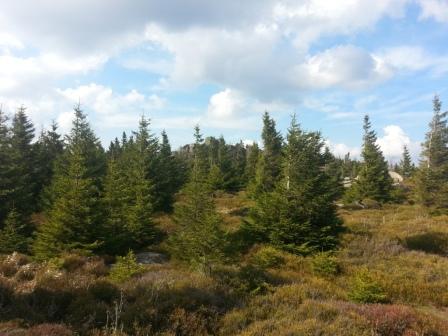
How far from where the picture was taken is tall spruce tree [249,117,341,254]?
742 inches

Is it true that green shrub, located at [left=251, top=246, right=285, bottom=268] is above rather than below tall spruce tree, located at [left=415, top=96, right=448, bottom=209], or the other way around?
below

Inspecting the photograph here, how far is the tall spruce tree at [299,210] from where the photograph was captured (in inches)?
742

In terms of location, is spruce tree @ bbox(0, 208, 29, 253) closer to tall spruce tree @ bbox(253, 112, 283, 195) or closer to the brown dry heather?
the brown dry heather

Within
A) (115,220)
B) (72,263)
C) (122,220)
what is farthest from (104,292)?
(122,220)

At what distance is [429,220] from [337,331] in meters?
24.2

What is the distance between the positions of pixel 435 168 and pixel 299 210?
2900 cm

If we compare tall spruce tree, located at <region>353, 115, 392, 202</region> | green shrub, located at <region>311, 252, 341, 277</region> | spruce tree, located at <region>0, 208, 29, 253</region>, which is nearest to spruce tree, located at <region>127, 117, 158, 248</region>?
spruce tree, located at <region>0, 208, 29, 253</region>

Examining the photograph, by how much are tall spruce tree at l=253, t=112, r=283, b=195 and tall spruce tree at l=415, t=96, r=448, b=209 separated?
1505 centimetres

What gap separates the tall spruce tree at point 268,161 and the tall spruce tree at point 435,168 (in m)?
15.1

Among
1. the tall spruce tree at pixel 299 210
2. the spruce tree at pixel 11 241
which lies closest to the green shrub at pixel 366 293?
the tall spruce tree at pixel 299 210

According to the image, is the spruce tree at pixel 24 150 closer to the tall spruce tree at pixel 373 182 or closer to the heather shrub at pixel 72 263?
the heather shrub at pixel 72 263

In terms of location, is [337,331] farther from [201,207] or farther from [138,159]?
[138,159]

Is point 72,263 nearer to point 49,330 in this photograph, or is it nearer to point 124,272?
point 124,272

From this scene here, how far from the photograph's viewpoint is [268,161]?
36562 millimetres
